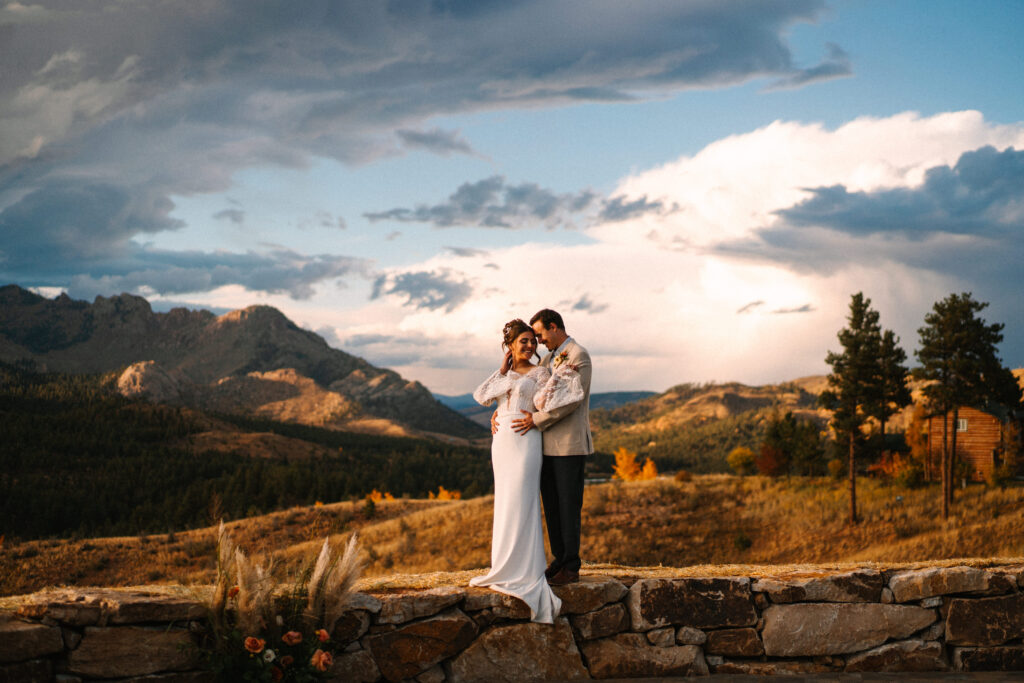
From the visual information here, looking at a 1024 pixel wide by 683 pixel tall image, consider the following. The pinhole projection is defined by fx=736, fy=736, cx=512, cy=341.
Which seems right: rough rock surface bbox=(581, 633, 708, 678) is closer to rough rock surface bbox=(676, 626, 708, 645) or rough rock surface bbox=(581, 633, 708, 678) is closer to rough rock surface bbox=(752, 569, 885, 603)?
rough rock surface bbox=(676, 626, 708, 645)

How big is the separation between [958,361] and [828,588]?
3524 centimetres

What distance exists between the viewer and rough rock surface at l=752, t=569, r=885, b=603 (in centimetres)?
713

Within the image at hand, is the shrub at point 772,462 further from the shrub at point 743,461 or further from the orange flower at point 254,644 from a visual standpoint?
the orange flower at point 254,644

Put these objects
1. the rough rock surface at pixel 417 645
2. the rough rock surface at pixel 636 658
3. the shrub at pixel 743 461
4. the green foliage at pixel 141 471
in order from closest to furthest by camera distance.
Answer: the rough rock surface at pixel 417 645
the rough rock surface at pixel 636 658
the shrub at pixel 743 461
the green foliage at pixel 141 471

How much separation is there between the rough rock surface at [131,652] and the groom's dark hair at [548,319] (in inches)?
164

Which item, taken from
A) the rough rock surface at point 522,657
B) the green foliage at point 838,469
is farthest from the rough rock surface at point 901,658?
the green foliage at point 838,469

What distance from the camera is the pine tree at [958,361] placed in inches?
1430

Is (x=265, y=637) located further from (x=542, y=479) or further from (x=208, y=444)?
(x=208, y=444)

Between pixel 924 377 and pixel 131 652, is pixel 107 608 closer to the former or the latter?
pixel 131 652

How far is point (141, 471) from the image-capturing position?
10706cm

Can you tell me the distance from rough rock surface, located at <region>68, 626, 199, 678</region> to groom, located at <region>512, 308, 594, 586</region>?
323cm

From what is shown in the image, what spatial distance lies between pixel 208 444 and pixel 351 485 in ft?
141

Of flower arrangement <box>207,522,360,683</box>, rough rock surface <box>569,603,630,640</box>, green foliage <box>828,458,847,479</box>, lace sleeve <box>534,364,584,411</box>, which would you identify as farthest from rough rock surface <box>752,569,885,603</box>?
green foliage <box>828,458,847,479</box>

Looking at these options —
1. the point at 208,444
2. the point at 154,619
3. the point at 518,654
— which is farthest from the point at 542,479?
the point at 208,444
